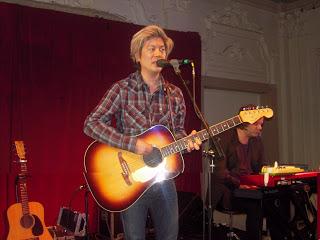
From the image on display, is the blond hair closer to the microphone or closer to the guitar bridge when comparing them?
the microphone

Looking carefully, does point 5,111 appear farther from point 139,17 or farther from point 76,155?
point 139,17

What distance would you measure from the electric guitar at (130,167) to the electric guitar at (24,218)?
164 centimetres

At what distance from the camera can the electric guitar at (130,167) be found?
2.39 metres

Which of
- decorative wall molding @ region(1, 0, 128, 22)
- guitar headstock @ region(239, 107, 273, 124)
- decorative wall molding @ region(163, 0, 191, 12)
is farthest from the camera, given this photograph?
decorative wall molding @ region(163, 0, 191, 12)

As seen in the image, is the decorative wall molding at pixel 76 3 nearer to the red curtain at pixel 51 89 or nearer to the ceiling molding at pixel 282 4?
the red curtain at pixel 51 89

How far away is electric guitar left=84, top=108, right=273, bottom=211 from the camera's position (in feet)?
7.85

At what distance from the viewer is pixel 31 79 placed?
4.57m

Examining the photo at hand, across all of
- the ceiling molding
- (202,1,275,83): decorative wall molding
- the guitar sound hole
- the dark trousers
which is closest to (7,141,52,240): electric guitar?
the guitar sound hole

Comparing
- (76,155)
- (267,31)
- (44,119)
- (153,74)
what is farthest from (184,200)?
(267,31)

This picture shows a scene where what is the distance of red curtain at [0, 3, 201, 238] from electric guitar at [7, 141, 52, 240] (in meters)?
0.38

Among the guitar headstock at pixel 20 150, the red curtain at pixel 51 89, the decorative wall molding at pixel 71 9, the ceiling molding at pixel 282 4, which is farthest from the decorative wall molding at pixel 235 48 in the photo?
the guitar headstock at pixel 20 150

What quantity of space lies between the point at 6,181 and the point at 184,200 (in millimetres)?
2071

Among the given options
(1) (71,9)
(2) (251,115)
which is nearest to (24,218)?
(2) (251,115)

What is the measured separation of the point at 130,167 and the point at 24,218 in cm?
190
